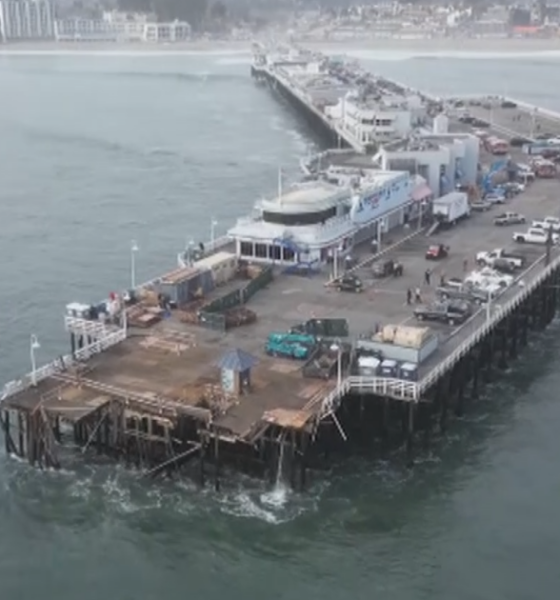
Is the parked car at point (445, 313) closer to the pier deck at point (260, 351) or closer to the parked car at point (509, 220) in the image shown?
the pier deck at point (260, 351)

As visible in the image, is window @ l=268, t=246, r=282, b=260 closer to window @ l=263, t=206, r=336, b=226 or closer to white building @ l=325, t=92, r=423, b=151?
window @ l=263, t=206, r=336, b=226

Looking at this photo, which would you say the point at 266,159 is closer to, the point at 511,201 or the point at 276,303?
the point at 511,201

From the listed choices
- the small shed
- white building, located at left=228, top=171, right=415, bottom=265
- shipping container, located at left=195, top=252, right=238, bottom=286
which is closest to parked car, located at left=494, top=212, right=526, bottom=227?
white building, located at left=228, top=171, right=415, bottom=265

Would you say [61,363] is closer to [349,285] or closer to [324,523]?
[324,523]

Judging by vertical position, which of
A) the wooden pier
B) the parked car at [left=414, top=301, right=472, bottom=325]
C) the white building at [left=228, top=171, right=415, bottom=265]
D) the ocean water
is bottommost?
the ocean water

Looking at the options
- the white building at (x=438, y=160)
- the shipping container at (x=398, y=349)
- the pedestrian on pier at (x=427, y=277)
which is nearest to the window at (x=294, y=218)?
the pedestrian on pier at (x=427, y=277)

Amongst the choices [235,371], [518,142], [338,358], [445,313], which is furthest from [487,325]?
[518,142]

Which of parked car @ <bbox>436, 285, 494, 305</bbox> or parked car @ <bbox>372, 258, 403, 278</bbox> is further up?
parked car @ <bbox>436, 285, 494, 305</bbox>
